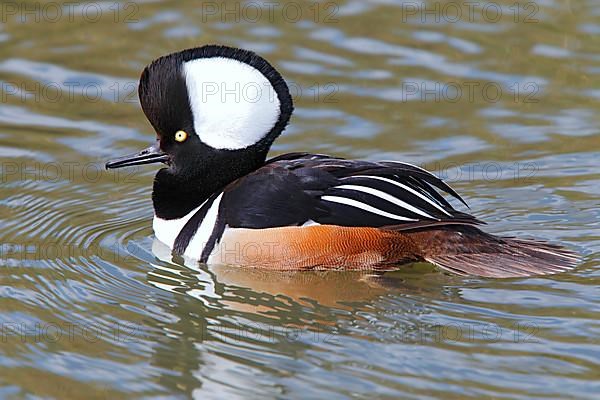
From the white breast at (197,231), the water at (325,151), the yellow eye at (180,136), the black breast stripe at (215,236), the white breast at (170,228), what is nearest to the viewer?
the water at (325,151)

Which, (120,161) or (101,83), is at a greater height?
(101,83)

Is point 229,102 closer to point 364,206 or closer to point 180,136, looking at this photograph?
point 180,136

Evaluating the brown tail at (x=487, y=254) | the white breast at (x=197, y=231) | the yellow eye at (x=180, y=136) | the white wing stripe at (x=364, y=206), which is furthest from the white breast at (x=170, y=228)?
the brown tail at (x=487, y=254)

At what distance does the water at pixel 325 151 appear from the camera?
5.85 metres

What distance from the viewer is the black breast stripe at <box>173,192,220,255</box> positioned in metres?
7.43

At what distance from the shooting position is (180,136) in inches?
293

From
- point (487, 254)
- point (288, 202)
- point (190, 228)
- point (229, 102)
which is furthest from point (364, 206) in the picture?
point (190, 228)

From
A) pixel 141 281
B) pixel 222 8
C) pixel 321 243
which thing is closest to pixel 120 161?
pixel 141 281

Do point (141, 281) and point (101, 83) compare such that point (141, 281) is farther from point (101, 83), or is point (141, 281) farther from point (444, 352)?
point (101, 83)

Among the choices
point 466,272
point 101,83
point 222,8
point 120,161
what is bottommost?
point 466,272

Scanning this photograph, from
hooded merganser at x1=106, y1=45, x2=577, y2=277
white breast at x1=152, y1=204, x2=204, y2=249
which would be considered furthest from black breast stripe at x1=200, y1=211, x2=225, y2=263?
white breast at x1=152, y1=204, x2=204, y2=249

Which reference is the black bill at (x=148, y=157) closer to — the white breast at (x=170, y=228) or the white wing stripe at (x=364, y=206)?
the white breast at (x=170, y=228)

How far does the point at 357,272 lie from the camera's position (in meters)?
7.16

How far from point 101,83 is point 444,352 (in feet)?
18.9
